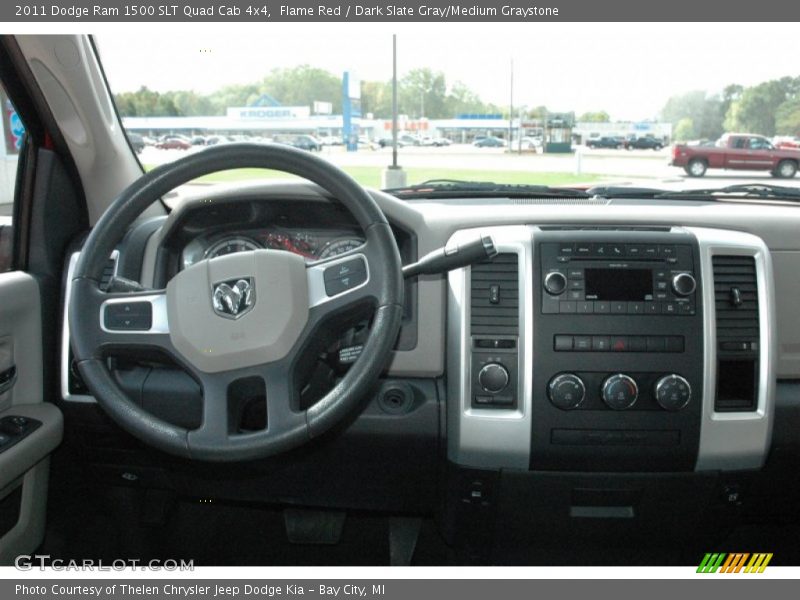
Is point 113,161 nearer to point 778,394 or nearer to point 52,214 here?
point 52,214

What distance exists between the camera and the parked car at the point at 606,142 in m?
2.89

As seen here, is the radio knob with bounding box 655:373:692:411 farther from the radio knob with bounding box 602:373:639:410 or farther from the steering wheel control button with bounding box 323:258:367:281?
the steering wheel control button with bounding box 323:258:367:281

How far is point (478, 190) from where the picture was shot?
117 inches

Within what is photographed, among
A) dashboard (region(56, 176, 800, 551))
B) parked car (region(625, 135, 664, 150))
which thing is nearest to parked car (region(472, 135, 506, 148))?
dashboard (region(56, 176, 800, 551))

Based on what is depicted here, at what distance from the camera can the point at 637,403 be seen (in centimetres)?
241

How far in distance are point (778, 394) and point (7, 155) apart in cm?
301

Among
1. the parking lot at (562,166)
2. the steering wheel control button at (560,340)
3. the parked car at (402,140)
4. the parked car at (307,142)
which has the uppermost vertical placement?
the parked car at (402,140)

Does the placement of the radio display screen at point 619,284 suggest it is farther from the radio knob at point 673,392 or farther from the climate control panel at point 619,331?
the radio knob at point 673,392

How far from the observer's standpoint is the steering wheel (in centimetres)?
182

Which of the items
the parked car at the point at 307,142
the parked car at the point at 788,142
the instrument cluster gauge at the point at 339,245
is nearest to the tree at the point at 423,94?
the parked car at the point at 307,142

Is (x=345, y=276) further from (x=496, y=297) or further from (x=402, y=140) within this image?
(x=402, y=140)

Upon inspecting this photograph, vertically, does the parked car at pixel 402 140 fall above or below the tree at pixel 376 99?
below

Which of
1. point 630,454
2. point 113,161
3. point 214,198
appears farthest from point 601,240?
point 113,161

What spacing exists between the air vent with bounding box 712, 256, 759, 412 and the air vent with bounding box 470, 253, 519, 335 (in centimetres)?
67
